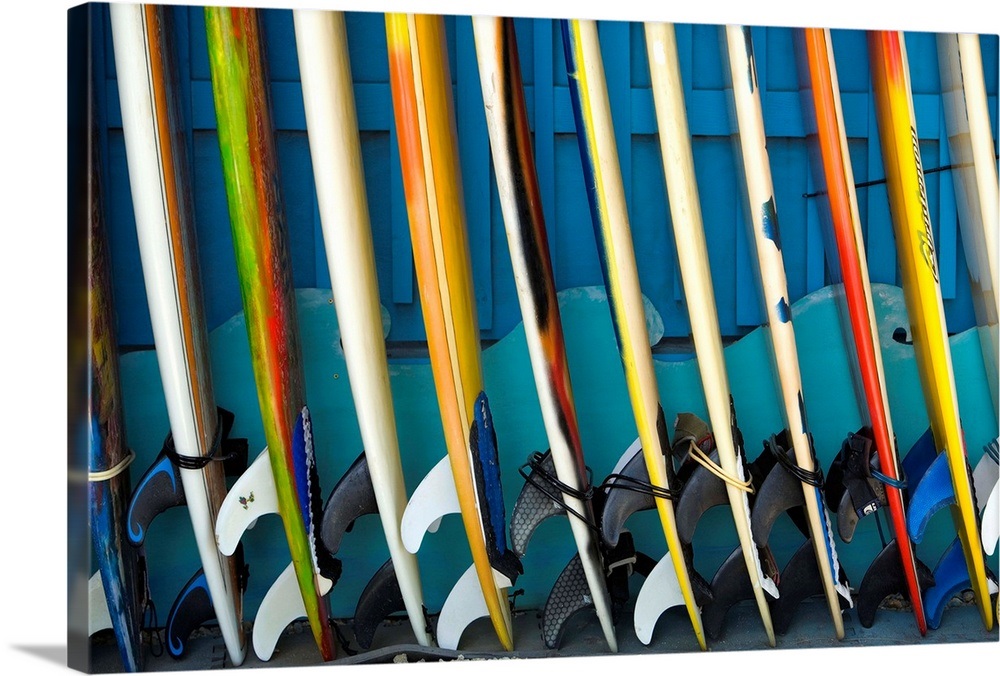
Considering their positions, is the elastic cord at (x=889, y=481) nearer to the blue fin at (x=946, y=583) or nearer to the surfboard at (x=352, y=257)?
the blue fin at (x=946, y=583)

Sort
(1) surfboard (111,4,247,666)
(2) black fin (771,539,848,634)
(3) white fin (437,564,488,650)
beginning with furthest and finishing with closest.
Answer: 1. (2) black fin (771,539,848,634)
2. (3) white fin (437,564,488,650)
3. (1) surfboard (111,4,247,666)

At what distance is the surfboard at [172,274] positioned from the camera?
1805 mm

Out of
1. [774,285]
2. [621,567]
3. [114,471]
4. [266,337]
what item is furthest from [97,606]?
[774,285]

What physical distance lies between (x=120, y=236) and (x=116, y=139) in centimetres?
20

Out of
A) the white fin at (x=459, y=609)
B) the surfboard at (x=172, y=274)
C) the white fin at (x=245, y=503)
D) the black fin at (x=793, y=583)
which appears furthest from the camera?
the black fin at (x=793, y=583)

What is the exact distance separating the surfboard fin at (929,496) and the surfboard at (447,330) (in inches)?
34.0

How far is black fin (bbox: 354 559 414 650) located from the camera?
6.51 ft

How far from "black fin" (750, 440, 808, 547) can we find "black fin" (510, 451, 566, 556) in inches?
16.2

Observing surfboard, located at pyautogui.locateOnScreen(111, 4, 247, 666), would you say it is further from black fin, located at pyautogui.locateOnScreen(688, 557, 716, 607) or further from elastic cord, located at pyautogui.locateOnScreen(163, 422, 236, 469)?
black fin, located at pyautogui.locateOnScreen(688, 557, 716, 607)

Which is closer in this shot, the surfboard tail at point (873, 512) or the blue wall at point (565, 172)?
the blue wall at point (565, 172)

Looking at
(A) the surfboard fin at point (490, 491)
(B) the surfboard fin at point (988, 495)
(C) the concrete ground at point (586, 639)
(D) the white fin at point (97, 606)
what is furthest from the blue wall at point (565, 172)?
(C) the concrete ground at point (586, 639)

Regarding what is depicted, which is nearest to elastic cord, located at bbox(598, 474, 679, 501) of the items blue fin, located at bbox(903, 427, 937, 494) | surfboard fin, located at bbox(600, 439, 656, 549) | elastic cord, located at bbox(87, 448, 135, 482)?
surfboard fin, located at bbox(600, 439, 656, 549)

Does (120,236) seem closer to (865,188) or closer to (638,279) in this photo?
(638,279)

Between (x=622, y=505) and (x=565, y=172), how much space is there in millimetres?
701
